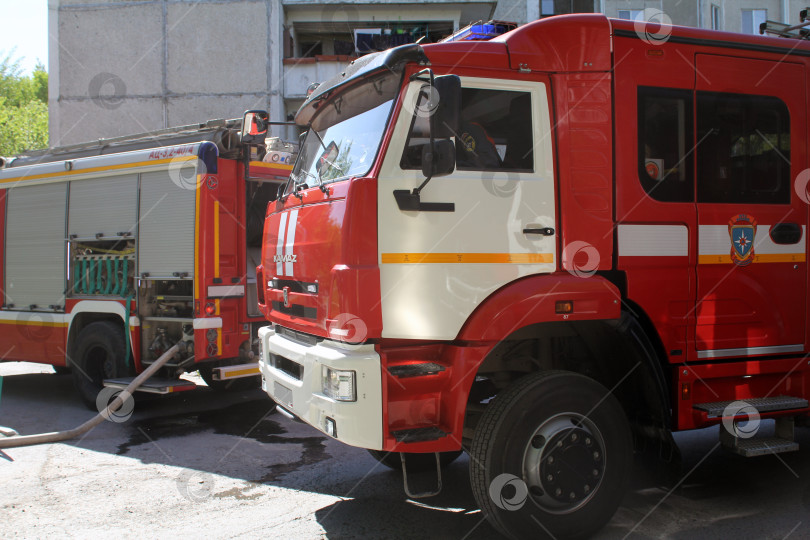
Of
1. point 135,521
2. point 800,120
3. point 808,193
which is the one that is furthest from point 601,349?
point 135,521

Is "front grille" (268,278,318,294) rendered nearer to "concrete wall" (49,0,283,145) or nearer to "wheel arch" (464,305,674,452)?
"wheel arch" (464,305,674,452)

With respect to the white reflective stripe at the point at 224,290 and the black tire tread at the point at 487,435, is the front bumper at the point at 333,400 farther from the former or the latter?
the white reflective stripe at the point at 224,290

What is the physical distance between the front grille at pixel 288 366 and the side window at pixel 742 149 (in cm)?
286

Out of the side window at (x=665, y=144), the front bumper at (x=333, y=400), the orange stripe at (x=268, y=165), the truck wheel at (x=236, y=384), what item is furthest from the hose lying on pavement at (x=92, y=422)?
the side window at (x=665, y=144)

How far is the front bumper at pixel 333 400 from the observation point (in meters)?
3.42

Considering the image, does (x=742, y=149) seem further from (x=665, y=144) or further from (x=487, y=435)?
(x=487, y=435)

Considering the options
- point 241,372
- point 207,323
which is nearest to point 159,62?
point 207,323

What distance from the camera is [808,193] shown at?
465 cm

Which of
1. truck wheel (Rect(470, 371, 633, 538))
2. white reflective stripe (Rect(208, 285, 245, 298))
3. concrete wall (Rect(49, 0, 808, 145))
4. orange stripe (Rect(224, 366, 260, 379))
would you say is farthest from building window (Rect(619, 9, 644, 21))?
truck wheel (Rect(470, 371, 633, 538))

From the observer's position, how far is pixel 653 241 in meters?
4.13

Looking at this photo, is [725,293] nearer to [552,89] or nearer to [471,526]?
[552,89]

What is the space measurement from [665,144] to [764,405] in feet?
6.08

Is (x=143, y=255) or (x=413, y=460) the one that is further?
(x=143, y=255)

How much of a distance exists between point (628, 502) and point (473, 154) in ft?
8.78
